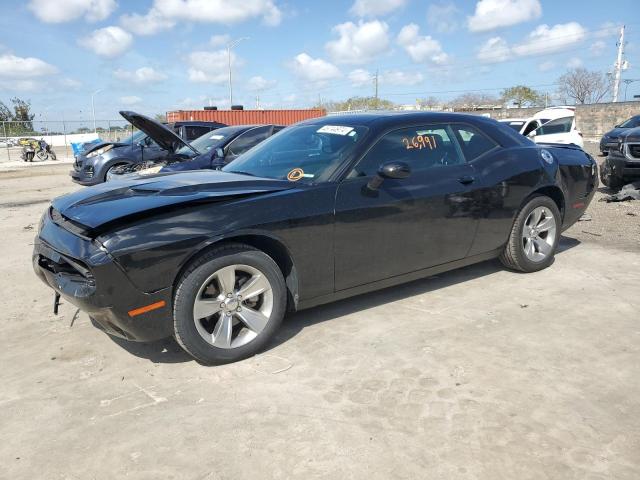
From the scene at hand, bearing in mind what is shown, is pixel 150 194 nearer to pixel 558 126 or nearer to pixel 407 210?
pixel 407 210

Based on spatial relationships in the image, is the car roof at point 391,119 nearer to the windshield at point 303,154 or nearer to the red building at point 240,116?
the windshield at point 303,154

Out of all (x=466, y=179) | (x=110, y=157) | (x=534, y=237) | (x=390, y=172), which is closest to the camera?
(x=390, y=172)

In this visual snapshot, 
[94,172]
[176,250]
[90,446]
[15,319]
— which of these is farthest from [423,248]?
[94,172]

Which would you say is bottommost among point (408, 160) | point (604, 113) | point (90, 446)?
point (90, 446)

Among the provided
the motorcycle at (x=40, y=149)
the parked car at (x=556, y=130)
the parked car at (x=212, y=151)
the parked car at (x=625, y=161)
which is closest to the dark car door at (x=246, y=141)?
the parked car at (x=212, y=151)

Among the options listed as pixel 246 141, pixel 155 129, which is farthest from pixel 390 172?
pixel 246 141

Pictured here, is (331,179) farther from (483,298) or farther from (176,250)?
(483,298)

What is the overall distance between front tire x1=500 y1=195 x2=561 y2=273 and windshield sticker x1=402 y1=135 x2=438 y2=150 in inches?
47.8

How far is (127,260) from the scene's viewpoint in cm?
283

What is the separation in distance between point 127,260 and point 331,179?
1.51m

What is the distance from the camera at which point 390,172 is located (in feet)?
11.8

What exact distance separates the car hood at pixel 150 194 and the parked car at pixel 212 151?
13.6 ft

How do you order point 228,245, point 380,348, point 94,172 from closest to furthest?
1. point 228,245
2. point 380,348
3. point 94,172

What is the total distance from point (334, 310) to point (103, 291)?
6.24 feet
